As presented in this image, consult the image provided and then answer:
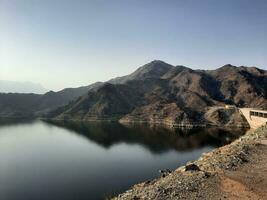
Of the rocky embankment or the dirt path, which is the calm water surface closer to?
the rocky embankment

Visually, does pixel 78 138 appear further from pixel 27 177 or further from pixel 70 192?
pixel 70 192

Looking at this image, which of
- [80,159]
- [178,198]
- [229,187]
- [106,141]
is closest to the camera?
[178,198]

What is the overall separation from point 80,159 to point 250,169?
222 ft

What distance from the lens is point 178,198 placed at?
4372cm

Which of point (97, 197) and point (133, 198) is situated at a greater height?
point (133, 198)

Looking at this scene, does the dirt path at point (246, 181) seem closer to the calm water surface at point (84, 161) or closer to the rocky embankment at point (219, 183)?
the rocky embankment at point (219, 183)

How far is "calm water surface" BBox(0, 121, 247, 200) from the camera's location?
7162 cm

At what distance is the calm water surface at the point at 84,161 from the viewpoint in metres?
71.6

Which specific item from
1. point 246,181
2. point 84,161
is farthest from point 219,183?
point 84,161

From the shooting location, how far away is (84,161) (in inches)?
4222

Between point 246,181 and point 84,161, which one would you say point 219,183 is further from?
point 84,161

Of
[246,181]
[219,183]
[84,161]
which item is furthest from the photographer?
[84,161]

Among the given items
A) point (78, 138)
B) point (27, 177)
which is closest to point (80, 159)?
point (27, 177)

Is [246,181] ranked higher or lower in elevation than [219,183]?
higher
